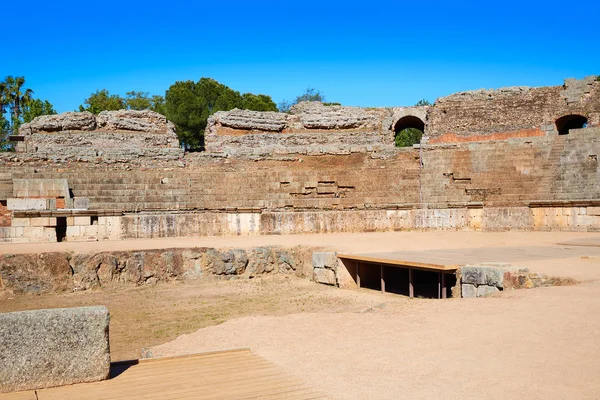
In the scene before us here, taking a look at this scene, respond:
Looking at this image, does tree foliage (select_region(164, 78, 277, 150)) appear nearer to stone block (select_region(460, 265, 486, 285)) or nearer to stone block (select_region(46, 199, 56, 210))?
stone block (select_region(46, 199, 56, 210))

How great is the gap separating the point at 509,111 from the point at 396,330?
1739 centimetres

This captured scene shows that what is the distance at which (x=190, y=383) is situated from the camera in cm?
424

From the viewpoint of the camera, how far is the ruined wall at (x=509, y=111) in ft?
68.1

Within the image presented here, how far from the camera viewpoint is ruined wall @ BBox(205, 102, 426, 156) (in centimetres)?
2273

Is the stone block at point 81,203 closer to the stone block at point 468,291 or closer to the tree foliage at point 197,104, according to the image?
the stone block at point 468,291

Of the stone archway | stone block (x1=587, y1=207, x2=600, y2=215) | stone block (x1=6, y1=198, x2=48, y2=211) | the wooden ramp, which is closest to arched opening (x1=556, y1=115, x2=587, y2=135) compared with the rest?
the stone archway

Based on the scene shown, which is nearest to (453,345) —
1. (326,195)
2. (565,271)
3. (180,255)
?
(565,271)

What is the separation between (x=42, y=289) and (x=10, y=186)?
6.18 metres

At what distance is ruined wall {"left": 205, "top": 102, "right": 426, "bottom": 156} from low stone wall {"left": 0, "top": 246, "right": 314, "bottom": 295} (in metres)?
9.62

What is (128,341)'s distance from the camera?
781cm

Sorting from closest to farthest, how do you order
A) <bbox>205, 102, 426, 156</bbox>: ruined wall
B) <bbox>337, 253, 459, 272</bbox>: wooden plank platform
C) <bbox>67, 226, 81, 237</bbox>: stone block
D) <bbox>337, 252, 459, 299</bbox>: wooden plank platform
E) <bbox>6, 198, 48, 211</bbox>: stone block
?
<bbox>337, 253, 459, 272</bbox>: wooden plank platform → <bbox>337, 252, 459, 299</bbox>: wooden plank platform → <bbox>6, 198, 48, 211</bbox>: stone block → <bbox>67, 226, 81, 237</bbox>: stone block → <bbox>205, 102, 426, 156</bbox>: ruined wall

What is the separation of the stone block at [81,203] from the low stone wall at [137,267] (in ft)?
14.2

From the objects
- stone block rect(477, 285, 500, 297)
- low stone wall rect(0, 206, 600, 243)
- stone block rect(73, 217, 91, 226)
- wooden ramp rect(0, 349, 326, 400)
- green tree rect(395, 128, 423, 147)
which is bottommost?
stone block rect(477, 285, 500, 297)

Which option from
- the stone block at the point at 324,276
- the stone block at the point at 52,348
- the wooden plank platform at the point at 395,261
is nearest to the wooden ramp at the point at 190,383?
the stone block at the point at 52,348
